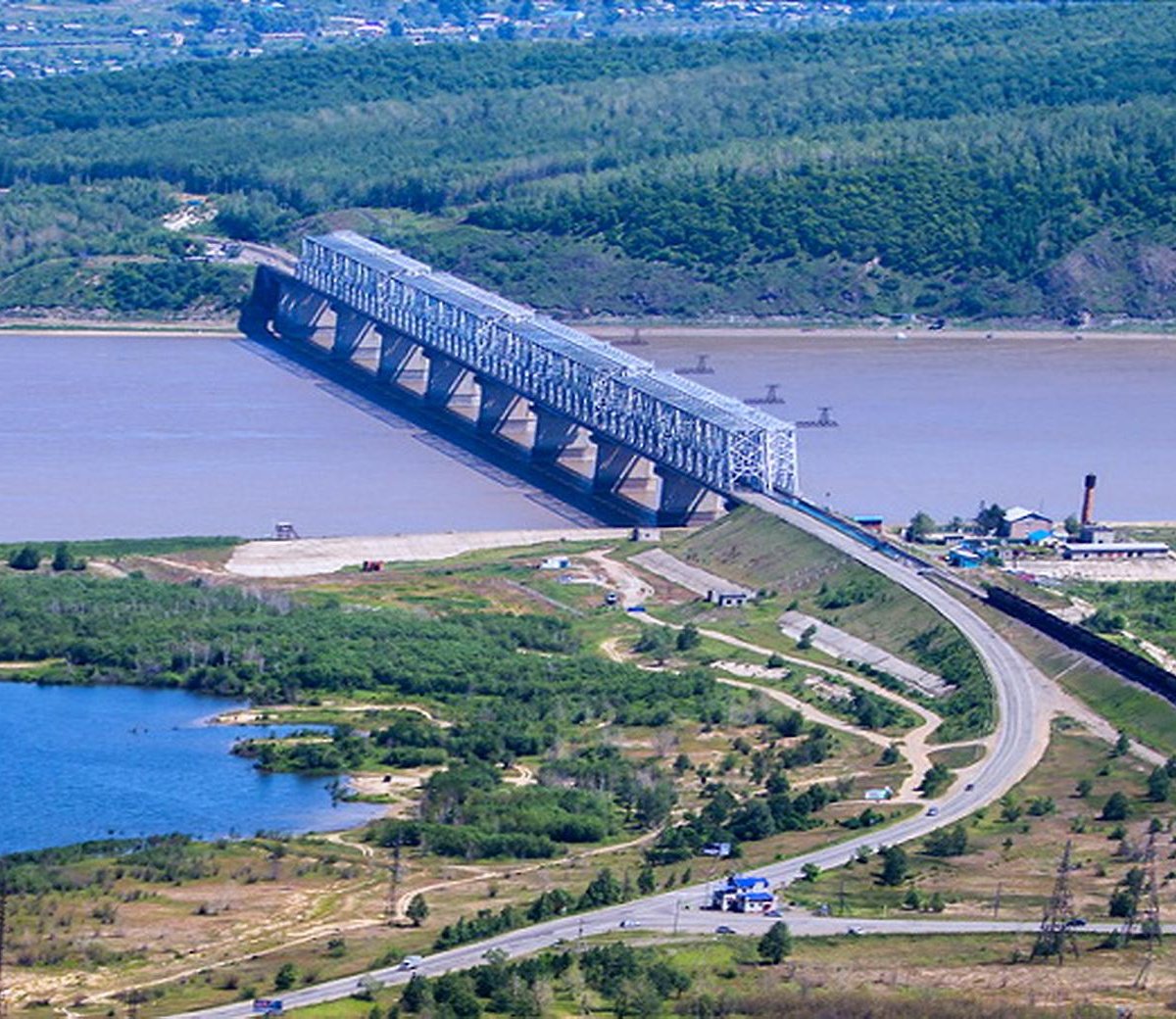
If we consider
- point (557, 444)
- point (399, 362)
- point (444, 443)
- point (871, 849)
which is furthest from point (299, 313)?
point (871, 849)

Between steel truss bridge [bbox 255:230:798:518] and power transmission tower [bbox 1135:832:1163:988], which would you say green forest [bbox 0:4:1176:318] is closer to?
steel truss bridge [bbox 255:230:798:518]

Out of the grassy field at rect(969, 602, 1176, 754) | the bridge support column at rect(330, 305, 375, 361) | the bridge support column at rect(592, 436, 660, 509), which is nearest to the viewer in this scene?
the grassy field at rect(969, 602, 1176, 754)

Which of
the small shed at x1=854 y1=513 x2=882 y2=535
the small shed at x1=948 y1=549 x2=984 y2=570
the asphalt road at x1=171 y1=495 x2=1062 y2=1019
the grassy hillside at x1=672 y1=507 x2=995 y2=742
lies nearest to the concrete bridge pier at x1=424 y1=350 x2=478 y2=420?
the grassy hillside at x1=672 y1=507 x2=995 y2=742

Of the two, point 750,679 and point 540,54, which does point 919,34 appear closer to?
point 540,54

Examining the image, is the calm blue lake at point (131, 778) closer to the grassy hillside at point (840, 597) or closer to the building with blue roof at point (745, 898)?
the building with blue roof at point (745, 898)

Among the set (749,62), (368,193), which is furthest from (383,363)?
(749,62)
